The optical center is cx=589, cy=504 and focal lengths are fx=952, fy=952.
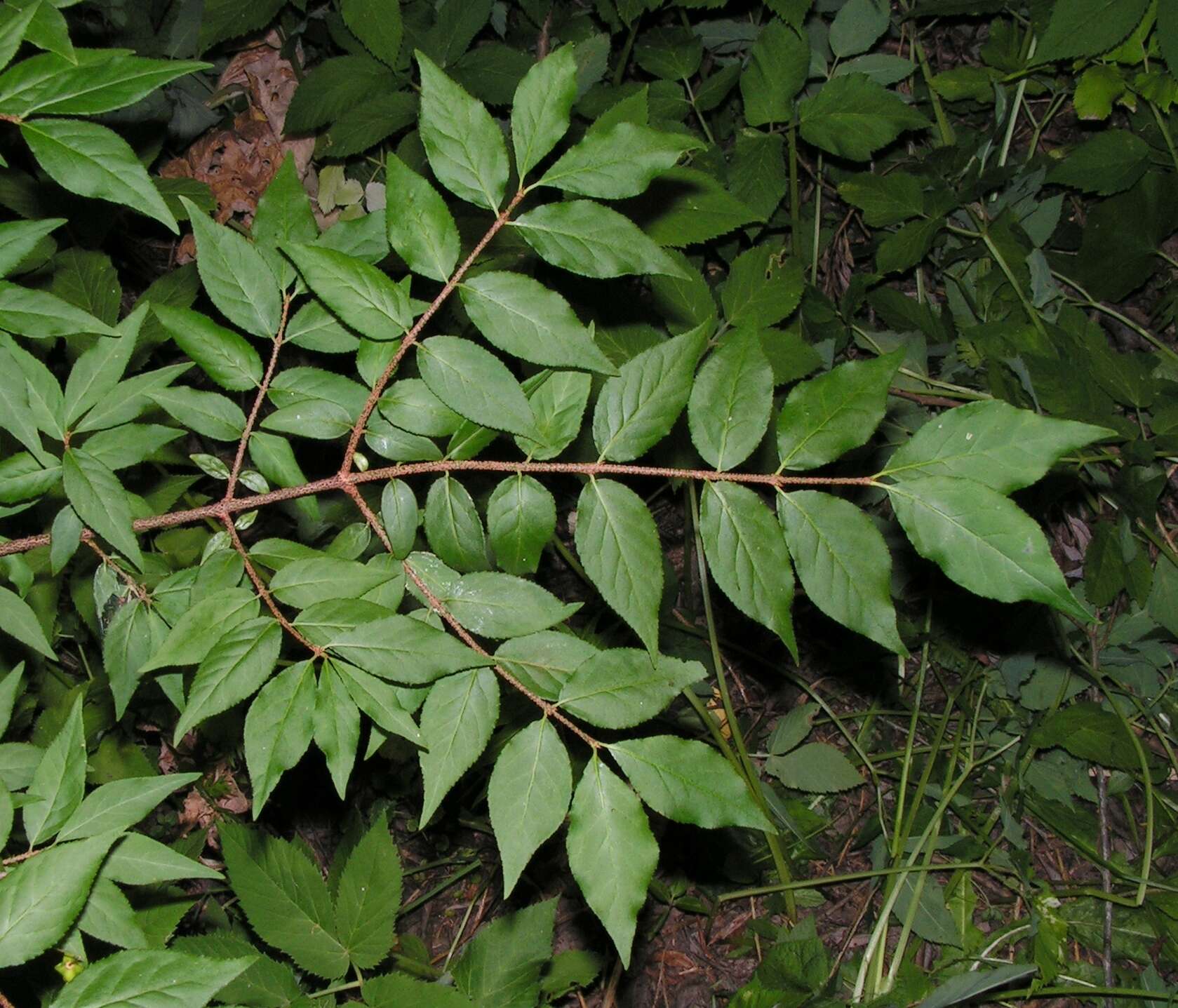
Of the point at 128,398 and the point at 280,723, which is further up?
the point at 128,398

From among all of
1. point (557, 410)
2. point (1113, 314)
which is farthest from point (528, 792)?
point (1113, 314)

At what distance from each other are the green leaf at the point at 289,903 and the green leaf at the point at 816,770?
1.13 m

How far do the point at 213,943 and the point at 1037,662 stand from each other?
1.89 metres

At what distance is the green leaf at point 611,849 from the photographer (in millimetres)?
940

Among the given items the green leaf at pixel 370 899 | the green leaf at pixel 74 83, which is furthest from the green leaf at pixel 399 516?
the green leaf at pixel 370 899

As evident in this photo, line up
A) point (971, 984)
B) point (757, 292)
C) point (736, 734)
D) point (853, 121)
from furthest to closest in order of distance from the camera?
point (853, 121) → point (736, 734) → point (757, 292) → point (971, 984)

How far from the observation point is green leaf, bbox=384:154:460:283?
1024mm

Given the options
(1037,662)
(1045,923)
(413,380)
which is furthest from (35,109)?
(1045,923)

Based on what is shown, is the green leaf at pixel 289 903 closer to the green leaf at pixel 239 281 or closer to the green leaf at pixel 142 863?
the green leaf at pixel 142 863

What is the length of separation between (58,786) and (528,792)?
21.4 inches

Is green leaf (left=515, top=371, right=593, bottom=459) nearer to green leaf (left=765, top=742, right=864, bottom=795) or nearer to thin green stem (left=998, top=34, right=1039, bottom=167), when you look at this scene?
green leaf (left=765, top=742, right=864, bottom=795)

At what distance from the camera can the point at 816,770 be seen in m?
2.27

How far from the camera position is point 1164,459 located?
2303 millimetres

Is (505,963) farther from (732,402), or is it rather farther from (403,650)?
(732,402)
